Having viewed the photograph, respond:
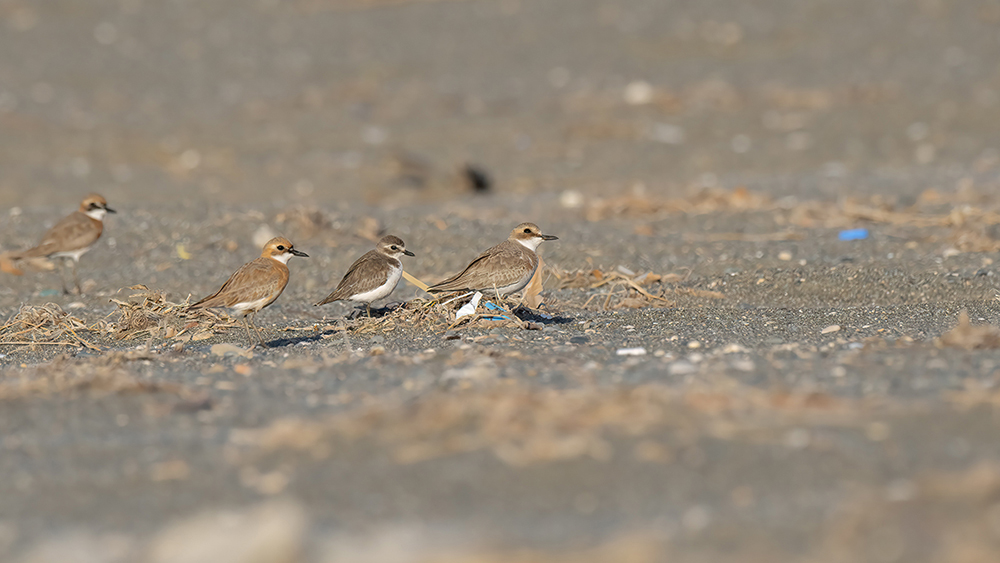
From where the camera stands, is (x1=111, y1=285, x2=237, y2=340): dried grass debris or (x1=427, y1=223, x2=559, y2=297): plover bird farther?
(x1=111, y1=285, x2=237, y2=340): dried grass debris

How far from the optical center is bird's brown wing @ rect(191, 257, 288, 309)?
7.59 metres

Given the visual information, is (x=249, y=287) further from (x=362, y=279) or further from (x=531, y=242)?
(x=531, y=242)

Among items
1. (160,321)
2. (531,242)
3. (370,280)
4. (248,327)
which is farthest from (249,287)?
(531,242)

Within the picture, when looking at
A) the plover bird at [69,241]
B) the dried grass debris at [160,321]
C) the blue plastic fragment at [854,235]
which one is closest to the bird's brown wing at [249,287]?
the dried grass debris at [160,321]

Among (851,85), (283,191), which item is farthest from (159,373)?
(851,85)

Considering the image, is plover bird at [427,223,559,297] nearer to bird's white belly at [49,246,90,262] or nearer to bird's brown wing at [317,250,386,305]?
bird's brown wing at [317,250,386,305]

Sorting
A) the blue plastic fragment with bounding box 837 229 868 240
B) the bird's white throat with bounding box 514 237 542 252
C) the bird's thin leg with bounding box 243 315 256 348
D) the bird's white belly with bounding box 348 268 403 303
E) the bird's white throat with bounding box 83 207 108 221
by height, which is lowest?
the blue plastic fragment with bounding box 837 229 868 240

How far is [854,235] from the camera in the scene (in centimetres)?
1138

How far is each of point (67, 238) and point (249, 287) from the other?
3913mm

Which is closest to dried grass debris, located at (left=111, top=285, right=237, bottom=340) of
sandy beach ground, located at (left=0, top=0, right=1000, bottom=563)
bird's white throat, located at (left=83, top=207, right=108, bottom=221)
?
sandy beach ground, located at (left=0, top=0, right=1000, bottom=563)

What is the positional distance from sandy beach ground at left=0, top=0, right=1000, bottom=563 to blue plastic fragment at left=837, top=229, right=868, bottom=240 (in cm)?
9

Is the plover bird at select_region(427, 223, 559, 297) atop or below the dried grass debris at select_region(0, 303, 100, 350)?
atop

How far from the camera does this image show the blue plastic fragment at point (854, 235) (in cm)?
1134

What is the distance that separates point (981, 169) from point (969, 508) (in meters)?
12.5
